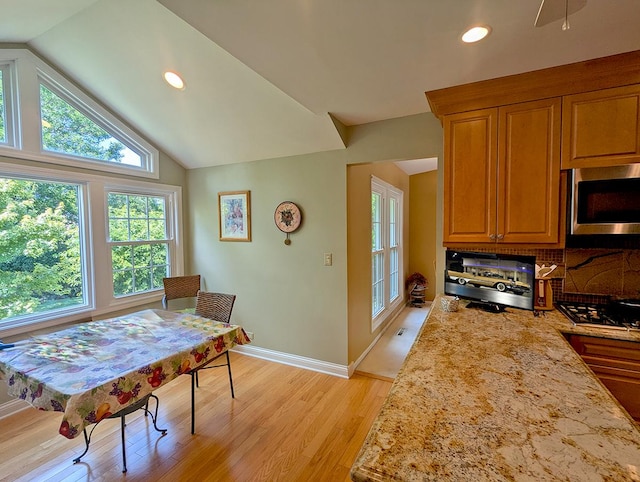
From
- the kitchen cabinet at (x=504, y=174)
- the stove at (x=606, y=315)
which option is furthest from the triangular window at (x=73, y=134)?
the stove at (x=606, y=315)

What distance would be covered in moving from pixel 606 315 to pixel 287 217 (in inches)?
101

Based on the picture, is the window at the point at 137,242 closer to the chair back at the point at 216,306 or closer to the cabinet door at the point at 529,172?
the chair back at the point at 216,306

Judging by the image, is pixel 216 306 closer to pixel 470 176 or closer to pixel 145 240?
pixel 145 240

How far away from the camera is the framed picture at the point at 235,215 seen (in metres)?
3.37

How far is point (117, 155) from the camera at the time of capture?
3.18m

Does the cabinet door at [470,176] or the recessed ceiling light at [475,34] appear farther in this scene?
the cabinet door at [470,176]

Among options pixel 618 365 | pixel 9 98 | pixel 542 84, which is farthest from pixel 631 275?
pixel 9 98

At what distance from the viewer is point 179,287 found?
10.9 ft

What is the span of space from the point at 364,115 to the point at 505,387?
7.13 feet

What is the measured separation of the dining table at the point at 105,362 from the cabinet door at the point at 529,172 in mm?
2062

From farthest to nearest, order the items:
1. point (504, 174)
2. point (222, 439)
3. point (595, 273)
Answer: point (222, 439)
point (595, 273)
point (504, 174)

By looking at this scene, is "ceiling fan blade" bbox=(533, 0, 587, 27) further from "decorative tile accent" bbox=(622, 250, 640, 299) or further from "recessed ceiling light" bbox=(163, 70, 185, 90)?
"recessed ceiling light" bbox=(163, 70, 185, 90)

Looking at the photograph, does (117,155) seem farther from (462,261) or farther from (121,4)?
(462,261)

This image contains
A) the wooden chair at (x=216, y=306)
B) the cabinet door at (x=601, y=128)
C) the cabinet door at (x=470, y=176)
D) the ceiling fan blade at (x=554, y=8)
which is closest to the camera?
the ceiling fan blade at (x=554, y=8)
